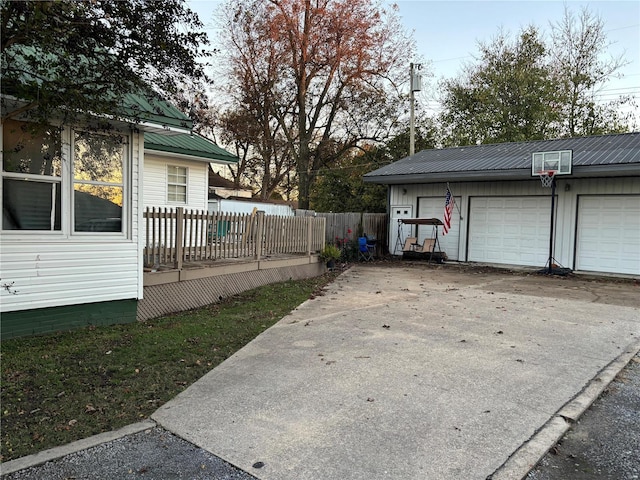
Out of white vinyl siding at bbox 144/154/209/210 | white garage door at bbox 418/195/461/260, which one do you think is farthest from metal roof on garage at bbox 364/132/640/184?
white vinyl siding at bbox 144/154/209/210

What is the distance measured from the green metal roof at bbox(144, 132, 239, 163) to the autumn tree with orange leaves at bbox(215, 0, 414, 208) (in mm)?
13372

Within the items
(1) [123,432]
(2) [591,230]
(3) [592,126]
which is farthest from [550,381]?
(3) [592,126]

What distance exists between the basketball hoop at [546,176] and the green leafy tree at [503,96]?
13357 millimetres

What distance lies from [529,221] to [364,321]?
30.3 feet

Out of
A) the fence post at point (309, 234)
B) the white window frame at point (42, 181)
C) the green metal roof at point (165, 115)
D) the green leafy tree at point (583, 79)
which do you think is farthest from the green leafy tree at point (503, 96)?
the white window frame at point (42, 181)

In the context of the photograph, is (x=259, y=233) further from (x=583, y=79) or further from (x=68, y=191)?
(x=583, y=79)

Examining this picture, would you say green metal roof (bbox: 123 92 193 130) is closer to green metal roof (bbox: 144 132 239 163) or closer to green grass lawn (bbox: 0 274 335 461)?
green grass lawn (bbox: 0 274 335 461)

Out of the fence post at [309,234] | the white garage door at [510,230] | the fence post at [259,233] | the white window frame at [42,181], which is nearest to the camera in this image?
the white window frame at [42,181]

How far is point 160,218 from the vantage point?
702cm

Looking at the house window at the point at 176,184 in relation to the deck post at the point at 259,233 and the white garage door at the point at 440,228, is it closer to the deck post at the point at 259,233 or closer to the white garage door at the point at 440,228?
the deck post at the point at 259,233

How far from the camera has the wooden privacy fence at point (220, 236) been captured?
712 cm

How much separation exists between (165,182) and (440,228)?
363 inches

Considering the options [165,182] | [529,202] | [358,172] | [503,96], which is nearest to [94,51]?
[165,182]

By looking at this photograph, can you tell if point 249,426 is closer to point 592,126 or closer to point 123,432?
→ point 123,432
